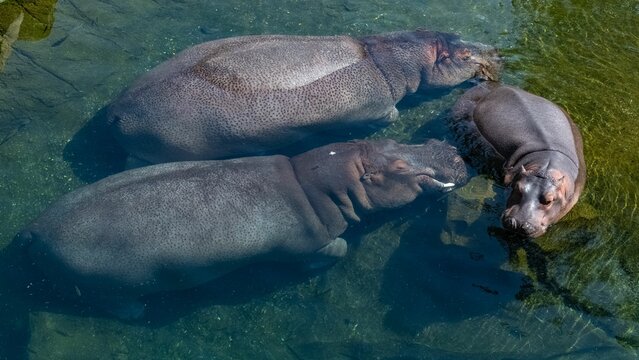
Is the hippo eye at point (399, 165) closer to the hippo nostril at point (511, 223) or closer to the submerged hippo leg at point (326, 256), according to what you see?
the submerged hippo leg at point (326, 256)

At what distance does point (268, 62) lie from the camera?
8.17 m

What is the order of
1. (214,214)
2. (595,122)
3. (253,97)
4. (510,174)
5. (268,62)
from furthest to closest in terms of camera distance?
1. (595,122)
2. (268,62)
3. (253,97)
4. (510,174)
5. (214,214)

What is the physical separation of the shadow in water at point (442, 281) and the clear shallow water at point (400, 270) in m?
0.01

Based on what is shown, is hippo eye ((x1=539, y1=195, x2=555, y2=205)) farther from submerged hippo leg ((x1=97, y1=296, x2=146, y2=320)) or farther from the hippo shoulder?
submerged hippo leg ((x1=97, y1=296, x2=146, y2=320))

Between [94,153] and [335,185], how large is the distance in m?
2.88

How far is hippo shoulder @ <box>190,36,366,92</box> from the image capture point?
8.02m

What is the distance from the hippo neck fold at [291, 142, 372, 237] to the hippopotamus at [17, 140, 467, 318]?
1 cm

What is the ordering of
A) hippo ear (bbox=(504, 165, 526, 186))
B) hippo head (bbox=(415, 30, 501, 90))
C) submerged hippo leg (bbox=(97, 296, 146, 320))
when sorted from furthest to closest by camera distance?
hippo head (bbox=(415, 30, 501, 90)), hippo ear (bbox=(504, 165, 526, 186)), submerged hippo leg (bbox=(97, 296, 146, 320))

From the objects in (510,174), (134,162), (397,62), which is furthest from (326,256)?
(397,62)

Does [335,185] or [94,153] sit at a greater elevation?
[335,185]

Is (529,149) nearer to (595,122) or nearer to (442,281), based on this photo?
(595,122)

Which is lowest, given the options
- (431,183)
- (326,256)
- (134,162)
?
(326,256)

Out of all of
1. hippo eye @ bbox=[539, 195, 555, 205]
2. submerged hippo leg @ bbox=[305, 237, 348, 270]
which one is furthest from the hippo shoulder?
hippo eye @ bbox=[539, 195, 555, 205]

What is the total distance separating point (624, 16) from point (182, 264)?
7.08m
